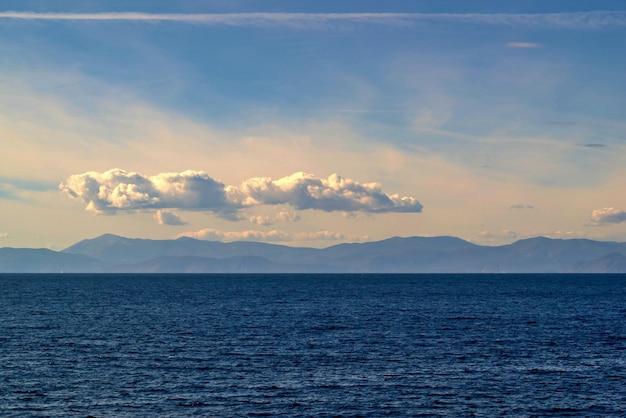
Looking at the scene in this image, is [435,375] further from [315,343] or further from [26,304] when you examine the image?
[26,304]

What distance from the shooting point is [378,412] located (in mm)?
52906

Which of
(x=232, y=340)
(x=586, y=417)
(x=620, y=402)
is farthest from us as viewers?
(x=232, y=340)

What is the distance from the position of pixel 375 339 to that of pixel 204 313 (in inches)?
2021

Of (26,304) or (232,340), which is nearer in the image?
(232,340)

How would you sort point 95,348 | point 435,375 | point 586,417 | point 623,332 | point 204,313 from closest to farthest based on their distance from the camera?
point 586,417 → point 435,375 → point 95,348 → point 623,332 → point 204,313

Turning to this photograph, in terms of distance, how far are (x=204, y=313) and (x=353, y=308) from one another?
33.6 meters

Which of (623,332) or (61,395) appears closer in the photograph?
(61,395)

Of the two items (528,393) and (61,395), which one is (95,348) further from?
(528,393)

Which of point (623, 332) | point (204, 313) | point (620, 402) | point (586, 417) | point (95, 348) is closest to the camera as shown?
point (586, 417)

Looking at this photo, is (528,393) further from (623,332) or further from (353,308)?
(353,308)

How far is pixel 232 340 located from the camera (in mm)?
89250

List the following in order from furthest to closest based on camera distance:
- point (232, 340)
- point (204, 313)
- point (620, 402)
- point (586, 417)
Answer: point (204, 313) < point (232, 340) < point (620, 402) < point (586, 417)

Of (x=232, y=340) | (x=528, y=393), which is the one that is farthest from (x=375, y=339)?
(x=528, y=393)

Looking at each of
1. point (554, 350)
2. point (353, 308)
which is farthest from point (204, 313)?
point (554, 350)
